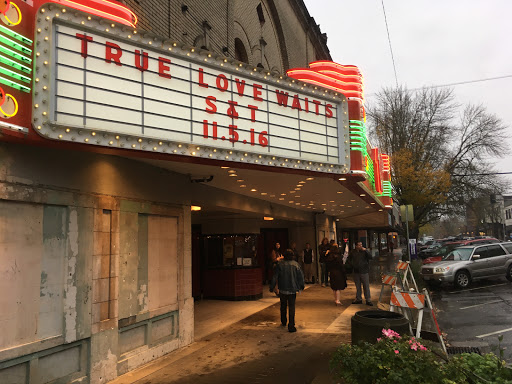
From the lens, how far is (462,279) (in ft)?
47.2

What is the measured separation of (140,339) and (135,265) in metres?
1.17

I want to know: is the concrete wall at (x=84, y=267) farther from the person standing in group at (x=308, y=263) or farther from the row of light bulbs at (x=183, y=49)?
the person standing in group at (x=308, y=263)

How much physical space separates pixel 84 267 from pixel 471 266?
14116 mm

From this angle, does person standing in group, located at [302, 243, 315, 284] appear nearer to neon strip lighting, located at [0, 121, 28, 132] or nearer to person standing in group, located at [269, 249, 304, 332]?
person standing in group, located at [269, 249, 304, 332]

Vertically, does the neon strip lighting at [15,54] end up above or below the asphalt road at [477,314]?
above

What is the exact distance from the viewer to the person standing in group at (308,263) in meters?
15.0

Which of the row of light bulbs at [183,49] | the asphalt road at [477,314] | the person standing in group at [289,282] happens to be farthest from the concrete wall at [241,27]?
the asphalt road at [477,314]

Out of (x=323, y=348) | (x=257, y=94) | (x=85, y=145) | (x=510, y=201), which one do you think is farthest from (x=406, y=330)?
(x=510, y=201)

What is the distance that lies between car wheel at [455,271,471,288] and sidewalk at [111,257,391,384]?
590 centimetres

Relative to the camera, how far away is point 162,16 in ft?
24.9

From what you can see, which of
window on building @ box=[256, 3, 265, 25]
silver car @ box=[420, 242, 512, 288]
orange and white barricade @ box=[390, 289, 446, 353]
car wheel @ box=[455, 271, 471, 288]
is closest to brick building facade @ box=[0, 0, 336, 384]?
orange and white barricade @ box=[390, 289, 446, 353]

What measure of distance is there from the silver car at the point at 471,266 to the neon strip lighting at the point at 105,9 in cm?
1367

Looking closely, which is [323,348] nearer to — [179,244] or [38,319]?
[179,244]

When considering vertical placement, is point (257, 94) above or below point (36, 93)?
above
